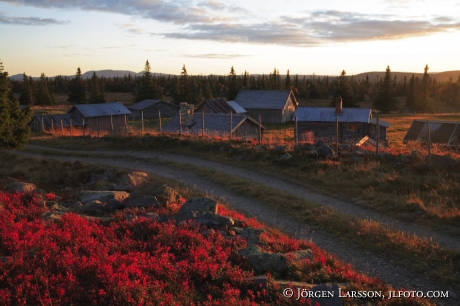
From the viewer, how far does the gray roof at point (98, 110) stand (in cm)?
4485

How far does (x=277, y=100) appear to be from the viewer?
68250 millimetres

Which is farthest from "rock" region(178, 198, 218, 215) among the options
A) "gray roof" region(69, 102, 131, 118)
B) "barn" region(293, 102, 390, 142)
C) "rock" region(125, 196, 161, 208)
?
"gray roof" region(69, 102, 131, 118)

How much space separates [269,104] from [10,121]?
172 ft

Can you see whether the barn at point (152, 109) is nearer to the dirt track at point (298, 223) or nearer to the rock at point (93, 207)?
the dirt track at point (298, 223)

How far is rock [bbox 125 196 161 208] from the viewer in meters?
11.5

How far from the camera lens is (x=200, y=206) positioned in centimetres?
1034

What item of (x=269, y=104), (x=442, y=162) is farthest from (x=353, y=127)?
(x=442, y=162)

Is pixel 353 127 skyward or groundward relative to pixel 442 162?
groundward

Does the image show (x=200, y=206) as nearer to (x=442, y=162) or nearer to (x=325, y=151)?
(x=325, y=151)

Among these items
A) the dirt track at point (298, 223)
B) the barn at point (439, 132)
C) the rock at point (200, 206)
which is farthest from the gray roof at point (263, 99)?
the rock at point (200, 206)

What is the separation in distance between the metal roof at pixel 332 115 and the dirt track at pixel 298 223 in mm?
25126

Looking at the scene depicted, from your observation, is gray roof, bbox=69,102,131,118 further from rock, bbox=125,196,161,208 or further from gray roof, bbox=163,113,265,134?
rock, bbox=125,196,161,208

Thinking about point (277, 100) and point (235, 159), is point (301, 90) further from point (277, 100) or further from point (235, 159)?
point (235, 159)

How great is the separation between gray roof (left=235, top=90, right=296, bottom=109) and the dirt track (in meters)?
46.5
